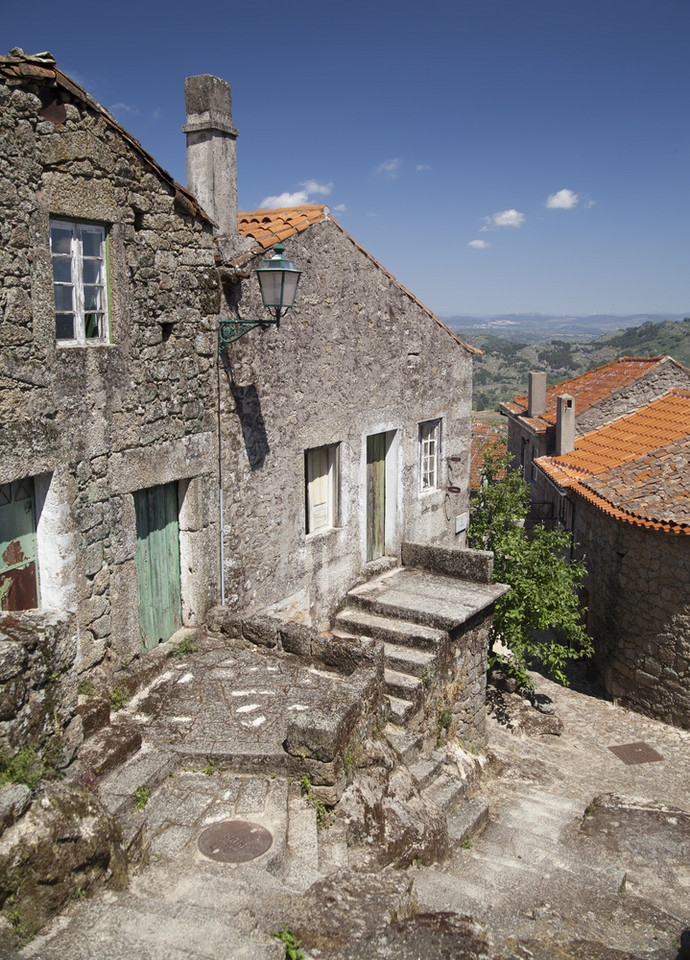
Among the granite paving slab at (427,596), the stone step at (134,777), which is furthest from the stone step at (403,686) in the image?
the stone step at (134,777)

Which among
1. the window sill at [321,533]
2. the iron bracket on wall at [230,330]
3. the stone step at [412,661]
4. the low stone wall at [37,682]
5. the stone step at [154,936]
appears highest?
the iron bracket on wall at [230,330]

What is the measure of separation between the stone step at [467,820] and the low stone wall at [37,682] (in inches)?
154

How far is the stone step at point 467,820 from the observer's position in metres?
7.01

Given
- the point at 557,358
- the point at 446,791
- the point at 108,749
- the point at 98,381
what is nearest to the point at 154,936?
the point at 108,749

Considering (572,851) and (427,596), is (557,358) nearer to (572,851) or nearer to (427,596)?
(427,596)

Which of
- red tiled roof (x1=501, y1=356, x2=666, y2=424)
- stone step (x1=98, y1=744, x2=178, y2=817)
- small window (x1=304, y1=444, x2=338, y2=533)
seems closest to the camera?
stone step (x1=98, y1=744, x2=178, y2=817)

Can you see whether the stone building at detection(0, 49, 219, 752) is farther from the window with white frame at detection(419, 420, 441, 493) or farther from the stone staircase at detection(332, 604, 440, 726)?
the window with white frame at detection(419, 420, 441, 493)

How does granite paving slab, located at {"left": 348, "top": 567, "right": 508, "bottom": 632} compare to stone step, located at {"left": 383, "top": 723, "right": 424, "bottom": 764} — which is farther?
granite paving slab, located at {"left": 348, "top": 567, "right": 508, "bottom": 632}

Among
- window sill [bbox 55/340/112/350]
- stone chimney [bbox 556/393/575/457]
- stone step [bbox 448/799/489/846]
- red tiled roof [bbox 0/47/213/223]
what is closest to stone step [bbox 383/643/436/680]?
stone step [bbox 448/799/489/846]

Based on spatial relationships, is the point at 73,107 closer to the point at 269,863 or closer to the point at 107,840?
the point at 107,840

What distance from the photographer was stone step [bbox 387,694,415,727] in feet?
26.1

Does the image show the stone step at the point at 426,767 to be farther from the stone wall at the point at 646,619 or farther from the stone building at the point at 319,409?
the stone wall at the point at 646,619

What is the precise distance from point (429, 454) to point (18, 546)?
7.41 meters

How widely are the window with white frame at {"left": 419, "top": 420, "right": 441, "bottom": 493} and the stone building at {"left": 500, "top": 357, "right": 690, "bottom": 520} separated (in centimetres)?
515
